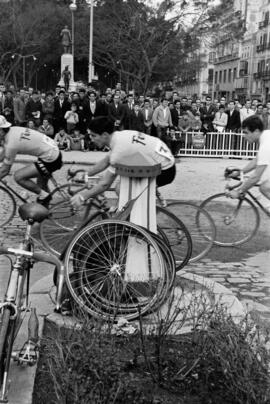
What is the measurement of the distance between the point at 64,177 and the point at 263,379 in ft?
36.4

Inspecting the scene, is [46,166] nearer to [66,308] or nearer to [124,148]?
[124,148]

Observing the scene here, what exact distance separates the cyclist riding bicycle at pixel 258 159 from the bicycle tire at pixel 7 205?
309 centimetres

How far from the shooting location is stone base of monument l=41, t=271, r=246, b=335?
12.9 ft

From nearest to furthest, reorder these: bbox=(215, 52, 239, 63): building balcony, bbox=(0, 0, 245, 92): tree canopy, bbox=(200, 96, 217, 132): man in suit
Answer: bbox=(200, 96, 217, 132): man in suit, bbox=(0, 0, 245, 92): tree canopy, bbox=(215, 52, 239, 63): building balcony

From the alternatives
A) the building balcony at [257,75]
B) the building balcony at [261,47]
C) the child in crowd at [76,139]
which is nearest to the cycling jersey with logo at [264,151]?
the child in crowd at [76,139]

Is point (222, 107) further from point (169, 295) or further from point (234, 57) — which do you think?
point (234, 57)

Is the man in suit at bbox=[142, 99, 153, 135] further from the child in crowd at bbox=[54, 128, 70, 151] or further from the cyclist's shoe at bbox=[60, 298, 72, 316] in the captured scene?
the cyclist's shoe at bbox=[60, 298, 72, 316]

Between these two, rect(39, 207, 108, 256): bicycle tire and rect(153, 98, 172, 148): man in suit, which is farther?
rect(153, 98, 172, 148): man in suit

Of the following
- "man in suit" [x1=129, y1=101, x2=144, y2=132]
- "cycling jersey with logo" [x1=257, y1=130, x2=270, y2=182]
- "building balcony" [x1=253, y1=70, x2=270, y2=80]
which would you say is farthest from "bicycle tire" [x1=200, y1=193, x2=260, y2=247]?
"building balcony" [x1=253, y1=70, x2=270, y2=80]

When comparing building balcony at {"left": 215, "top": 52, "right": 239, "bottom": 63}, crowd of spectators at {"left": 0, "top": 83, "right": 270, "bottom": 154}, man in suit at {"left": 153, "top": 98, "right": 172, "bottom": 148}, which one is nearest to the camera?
man in suit at {"left": 153, "top": 98, "right": 172, "bottom": 148}

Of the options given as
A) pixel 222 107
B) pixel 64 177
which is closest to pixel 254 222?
A: pixel 64 177

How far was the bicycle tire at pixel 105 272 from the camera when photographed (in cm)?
445

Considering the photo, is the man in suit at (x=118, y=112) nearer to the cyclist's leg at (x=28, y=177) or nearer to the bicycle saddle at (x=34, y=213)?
the cyclist's leg at (x=28, y=177)

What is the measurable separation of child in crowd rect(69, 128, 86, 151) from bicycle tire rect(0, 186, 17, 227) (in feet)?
35.0
